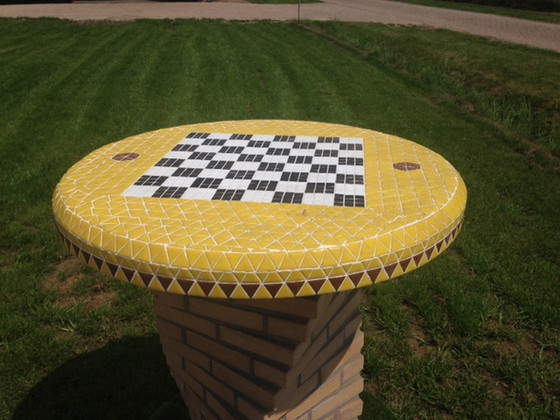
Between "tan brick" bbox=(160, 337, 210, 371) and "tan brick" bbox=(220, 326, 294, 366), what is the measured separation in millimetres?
208

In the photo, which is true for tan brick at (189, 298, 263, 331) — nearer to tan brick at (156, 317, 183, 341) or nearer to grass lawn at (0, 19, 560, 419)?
tan brick at (156, 317, 183, 341)

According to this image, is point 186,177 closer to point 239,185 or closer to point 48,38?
point 239,185

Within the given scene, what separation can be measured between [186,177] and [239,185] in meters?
0.25

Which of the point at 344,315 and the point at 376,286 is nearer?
the point at 344,315

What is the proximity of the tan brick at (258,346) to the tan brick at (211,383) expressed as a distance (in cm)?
26

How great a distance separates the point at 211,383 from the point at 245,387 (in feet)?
0.75

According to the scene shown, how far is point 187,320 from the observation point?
208 centimetres

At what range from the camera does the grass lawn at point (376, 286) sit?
2.85m

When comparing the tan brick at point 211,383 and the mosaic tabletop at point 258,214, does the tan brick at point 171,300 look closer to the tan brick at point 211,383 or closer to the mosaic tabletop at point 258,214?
the tan brick at point 211,383

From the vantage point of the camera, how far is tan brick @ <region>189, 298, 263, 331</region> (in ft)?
6.12

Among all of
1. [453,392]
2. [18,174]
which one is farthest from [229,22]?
[453,392]

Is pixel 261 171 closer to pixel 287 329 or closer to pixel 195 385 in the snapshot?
pixel 287 329

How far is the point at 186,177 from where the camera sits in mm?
2021

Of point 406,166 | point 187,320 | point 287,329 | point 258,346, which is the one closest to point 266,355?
point 258,346
